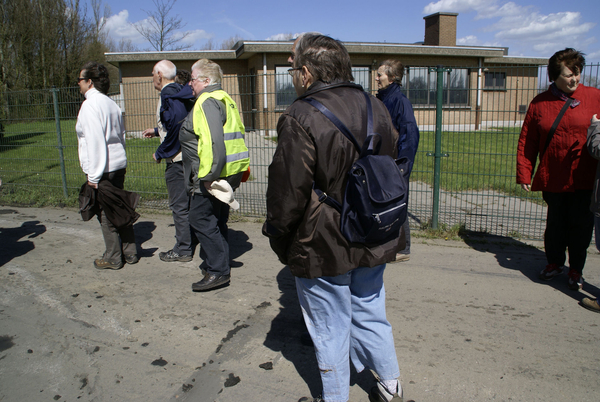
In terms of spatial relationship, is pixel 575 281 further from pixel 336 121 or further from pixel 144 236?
pixel 144 236

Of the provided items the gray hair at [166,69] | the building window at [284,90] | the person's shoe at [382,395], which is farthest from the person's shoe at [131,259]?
the person's shoe at [382,395]

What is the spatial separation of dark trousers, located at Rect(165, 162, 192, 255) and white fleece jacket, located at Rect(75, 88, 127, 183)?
0.59 m

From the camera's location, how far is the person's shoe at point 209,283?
4.01 metres

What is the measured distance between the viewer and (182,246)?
16.1 feet

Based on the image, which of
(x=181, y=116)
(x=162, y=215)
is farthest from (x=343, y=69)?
(x=162, y=215)

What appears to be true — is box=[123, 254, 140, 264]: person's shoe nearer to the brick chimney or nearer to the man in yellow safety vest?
the man in yellow safety vest

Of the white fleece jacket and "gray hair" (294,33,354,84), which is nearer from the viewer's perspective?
"gray hair" (294,33,354,84)

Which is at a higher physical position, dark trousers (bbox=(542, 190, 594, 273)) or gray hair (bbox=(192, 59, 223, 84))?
gray hair (bbox=(192, 59, 223, 84))

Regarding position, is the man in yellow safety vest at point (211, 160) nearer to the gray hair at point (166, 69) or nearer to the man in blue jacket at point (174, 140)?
the man in blue jacket at point (174, 140)

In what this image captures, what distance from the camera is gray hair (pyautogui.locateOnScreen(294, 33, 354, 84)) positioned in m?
2.15

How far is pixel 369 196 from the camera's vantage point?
195 cm

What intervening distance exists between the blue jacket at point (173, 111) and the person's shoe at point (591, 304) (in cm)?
420

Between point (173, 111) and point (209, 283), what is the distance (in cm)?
187

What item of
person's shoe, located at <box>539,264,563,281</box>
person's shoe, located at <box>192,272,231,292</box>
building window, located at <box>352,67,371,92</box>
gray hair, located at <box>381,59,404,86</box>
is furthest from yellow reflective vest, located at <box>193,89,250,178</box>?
person's shoe, located at <box>539,264,563,281</box>
